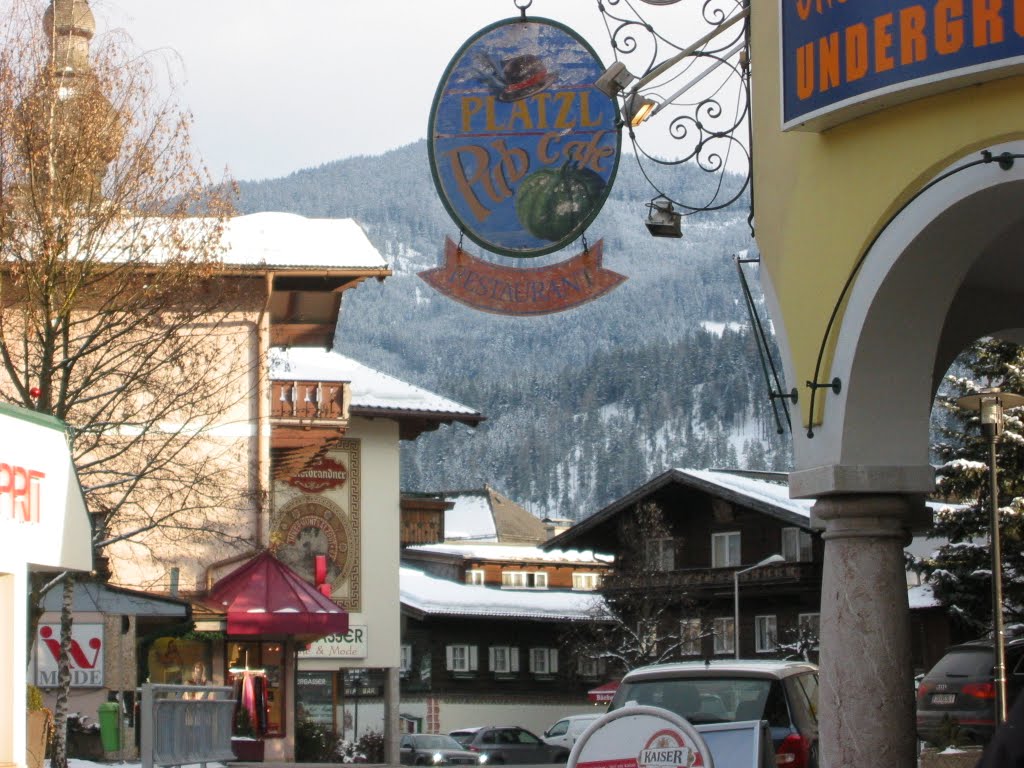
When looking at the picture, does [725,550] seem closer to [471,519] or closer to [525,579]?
[525,579]

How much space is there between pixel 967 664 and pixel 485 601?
47.5 m

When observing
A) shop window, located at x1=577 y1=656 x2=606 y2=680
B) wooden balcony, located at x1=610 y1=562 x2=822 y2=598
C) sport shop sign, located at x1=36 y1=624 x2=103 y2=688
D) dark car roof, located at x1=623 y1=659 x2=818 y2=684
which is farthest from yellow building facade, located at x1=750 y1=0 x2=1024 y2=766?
shop window, located at x1=577 y1=656 x2=606 y2=680

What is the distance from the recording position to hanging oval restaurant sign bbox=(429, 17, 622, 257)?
1070cm

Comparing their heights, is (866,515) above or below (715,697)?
above

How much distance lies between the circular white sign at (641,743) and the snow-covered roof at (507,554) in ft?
211

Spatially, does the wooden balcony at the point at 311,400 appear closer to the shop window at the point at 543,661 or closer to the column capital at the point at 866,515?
the column capital at the point at 866,515

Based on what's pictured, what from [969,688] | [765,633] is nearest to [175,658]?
[969,688]

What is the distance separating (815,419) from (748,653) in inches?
1771

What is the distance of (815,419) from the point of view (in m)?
10.1

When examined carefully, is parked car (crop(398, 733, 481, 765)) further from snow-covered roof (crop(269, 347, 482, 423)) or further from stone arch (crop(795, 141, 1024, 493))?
stone arch (crop(795, 141, 1024, 493))

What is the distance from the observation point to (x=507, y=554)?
76.5 meters

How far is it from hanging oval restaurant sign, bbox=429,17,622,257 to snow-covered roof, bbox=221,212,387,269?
22035mm

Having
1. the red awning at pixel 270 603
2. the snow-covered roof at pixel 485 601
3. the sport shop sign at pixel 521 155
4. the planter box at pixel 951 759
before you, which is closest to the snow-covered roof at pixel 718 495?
the snow-covered roof at pixel 485 601

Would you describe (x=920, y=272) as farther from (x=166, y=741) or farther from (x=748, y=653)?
(x=748, y=653)
